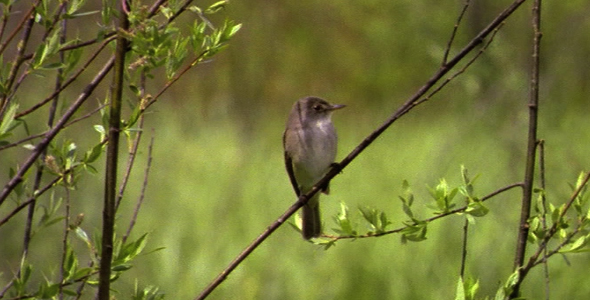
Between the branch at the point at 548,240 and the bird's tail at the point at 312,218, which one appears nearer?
the branch at the point at 548,240

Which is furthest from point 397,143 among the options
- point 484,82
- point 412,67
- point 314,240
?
point 314,240

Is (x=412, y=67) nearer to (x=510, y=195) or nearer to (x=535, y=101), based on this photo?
(x=510, y=195)

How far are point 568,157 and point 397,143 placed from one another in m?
4.12

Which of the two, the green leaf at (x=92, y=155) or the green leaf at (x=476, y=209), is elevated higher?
the green leaf at (x=92, y=155)

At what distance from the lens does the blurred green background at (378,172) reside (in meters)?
6.05

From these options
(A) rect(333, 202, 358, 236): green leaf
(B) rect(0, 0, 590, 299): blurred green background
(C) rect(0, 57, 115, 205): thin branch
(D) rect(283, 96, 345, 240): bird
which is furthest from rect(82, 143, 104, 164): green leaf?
(D) rect(283, 96, 345, 240): bird

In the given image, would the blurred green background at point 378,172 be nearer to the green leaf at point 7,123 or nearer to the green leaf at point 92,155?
the green leaf at point 92,155

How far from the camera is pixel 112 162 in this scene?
187cm

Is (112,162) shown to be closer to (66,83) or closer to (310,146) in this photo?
(66,83)

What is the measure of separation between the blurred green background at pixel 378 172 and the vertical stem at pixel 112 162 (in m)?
1.98

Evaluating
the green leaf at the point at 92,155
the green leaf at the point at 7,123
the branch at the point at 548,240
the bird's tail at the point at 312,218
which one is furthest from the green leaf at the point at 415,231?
the bird's tail at the point at 312,218

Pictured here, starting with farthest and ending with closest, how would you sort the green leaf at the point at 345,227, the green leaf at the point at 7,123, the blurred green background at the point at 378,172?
the blurred green background at the point at 378,172 < the green leaf at the point at 345,227 < the green leaf at the point at 7,123

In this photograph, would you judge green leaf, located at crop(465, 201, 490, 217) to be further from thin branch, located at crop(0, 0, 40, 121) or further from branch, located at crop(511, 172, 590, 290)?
thin branch, located at crop(0, 0, 40, 121)

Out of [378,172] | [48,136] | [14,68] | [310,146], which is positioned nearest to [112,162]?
[48,136]
